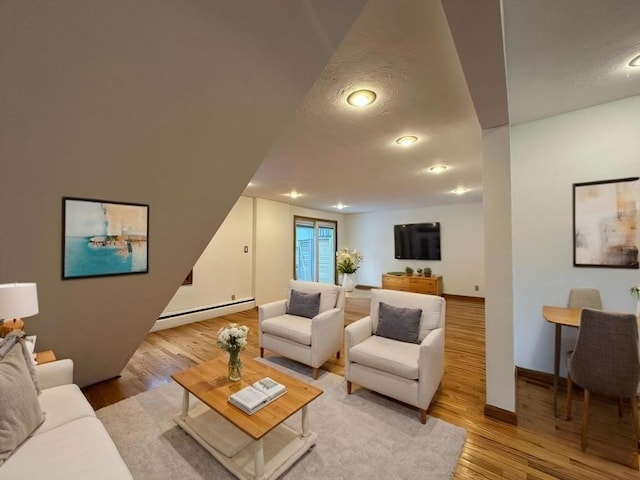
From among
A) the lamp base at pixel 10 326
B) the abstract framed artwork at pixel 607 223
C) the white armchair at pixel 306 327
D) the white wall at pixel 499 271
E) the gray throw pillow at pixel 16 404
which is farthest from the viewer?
the white armchair at pixel 306 327

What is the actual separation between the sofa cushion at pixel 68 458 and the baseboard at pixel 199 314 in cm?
275

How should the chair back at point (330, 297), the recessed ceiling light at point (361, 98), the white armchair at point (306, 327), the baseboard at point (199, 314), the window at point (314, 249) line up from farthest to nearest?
1. the window at point (314, 249)
2. the baseboard at point (199, 314)
3. the chair back at point (330, 297)
4. the white armchair at point (306, 327)
5. the recessed ceiling light at point (361, 98)

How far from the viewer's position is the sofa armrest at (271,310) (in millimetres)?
3201

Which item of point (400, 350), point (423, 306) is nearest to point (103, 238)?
point (400, 350)

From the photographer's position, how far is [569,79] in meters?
1.94

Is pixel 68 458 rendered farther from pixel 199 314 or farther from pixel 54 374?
pixel 199 314

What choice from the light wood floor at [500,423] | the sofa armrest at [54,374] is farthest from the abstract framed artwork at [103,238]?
the light wood floor at [500,423]

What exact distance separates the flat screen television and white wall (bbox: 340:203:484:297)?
0.44 ft

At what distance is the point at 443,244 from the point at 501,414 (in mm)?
5211

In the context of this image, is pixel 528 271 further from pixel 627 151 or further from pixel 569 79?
pixel 569 79

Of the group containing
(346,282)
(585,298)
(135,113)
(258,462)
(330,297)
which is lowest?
(258,462)

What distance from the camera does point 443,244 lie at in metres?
6.80

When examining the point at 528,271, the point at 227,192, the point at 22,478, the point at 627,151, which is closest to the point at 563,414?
the point at 528,271

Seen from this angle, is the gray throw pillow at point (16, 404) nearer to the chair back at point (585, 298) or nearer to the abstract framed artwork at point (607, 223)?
the chair back at point (585, 298)
